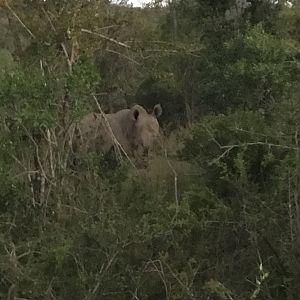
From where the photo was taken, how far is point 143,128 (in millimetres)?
12344

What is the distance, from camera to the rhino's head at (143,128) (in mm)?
12031

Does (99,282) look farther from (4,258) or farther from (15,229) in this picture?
(15,229)

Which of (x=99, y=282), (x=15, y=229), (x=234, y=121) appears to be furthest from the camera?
(x=234, y=121)

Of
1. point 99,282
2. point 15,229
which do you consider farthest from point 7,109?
point 99,282

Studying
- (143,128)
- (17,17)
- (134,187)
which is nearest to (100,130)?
(143,128)

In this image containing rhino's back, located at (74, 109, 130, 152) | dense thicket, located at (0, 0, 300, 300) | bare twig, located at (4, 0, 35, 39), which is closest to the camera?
dense thicket, located at (0, 0, 300, 300)

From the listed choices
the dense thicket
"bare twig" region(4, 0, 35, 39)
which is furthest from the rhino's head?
"bare twig" region(4, 0, 35, 39)

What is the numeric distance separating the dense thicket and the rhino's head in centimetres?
321

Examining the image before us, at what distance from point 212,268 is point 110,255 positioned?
2.67 feet

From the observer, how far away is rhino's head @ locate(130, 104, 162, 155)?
474 inches

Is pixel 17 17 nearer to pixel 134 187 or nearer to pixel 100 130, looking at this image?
pixel 134 187

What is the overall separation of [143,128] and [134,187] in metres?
6.23

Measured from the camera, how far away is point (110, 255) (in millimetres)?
4996

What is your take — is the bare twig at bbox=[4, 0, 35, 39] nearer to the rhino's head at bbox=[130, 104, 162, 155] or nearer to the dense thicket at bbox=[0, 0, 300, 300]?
the dense thicket at bbox=[0, 0, 300, 300]
